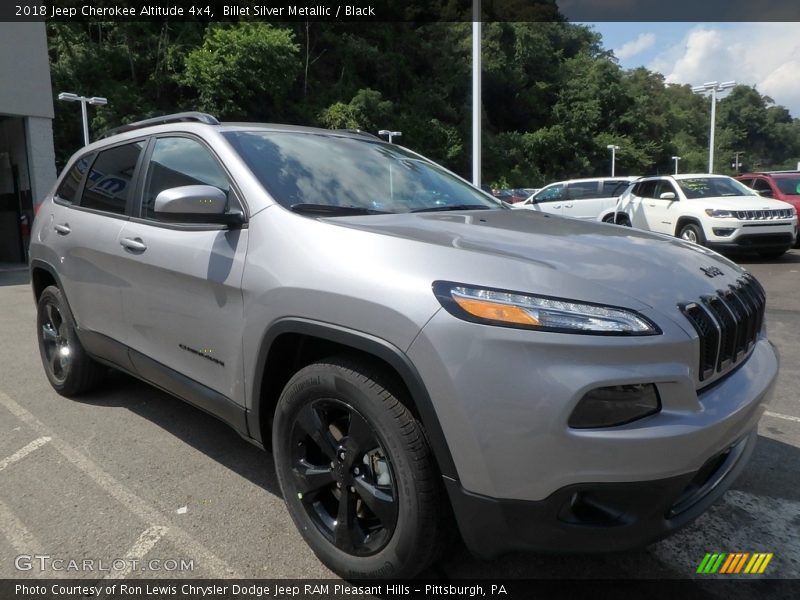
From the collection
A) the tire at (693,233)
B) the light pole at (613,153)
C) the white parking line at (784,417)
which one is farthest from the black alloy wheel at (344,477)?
the light pole at (613,153)

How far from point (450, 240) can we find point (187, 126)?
166cm

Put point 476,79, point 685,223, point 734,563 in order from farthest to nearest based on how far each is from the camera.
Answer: point 476,79 → point 685,223 → point 734,563

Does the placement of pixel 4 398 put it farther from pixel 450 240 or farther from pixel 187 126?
pixel 450 240

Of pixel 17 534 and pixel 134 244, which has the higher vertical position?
pixel 134 244

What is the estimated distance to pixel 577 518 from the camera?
1.81 meters

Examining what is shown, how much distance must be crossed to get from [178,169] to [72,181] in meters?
1.50

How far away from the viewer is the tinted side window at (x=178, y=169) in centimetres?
284

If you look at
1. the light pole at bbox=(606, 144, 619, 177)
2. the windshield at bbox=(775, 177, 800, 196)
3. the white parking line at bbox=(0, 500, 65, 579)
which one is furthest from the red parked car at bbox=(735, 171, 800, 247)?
the light pole at bbox=(606, 144, 619, 177)

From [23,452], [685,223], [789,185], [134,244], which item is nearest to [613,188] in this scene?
[789,185]

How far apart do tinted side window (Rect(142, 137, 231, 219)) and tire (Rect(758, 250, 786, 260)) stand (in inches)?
429

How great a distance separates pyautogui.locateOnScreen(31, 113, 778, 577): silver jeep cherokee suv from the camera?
173 centimetres

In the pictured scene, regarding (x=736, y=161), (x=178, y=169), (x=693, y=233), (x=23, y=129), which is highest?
(x=736, y=161)

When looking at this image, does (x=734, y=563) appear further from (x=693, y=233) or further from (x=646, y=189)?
(x=646, y=189)

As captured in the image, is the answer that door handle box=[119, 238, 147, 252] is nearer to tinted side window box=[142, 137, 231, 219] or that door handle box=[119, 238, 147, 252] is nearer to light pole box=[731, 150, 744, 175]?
tinted side window box=[142, 137, 231, 219]
